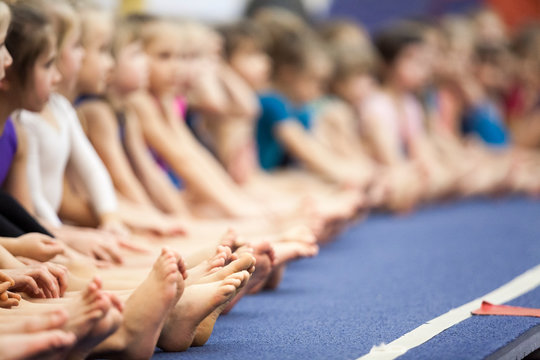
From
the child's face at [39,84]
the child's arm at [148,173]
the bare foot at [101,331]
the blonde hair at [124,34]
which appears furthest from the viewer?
the child's arm at [148,173]

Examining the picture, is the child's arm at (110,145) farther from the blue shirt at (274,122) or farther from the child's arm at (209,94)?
A: the blue shirt at (274,122)

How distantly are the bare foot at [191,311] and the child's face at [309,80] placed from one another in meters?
2.65

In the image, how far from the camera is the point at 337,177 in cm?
428

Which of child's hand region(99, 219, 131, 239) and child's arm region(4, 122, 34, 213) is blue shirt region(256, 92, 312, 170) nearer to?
child's hand region(99, 219, 131, 239)

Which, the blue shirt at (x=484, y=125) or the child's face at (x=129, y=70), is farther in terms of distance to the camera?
the blue shirt at (x=484, y=125)

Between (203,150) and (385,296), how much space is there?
1404mm

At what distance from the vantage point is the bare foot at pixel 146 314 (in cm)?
162

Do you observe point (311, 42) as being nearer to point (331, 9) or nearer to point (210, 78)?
point (210, 78)

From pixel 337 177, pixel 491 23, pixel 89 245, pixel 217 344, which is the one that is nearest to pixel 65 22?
pixel 89 245

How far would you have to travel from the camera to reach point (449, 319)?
2.07 m

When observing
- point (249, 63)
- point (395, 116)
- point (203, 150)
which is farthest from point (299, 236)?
point (395, 116)

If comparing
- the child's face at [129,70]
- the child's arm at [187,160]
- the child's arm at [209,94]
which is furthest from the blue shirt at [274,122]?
the child's face at [129,70]

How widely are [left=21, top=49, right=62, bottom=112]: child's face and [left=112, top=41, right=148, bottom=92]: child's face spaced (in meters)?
0.77

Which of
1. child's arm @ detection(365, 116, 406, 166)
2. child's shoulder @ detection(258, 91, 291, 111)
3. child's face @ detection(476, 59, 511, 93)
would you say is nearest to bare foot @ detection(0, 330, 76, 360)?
child's shoulder @ detection(258, 91, 291, 111)
